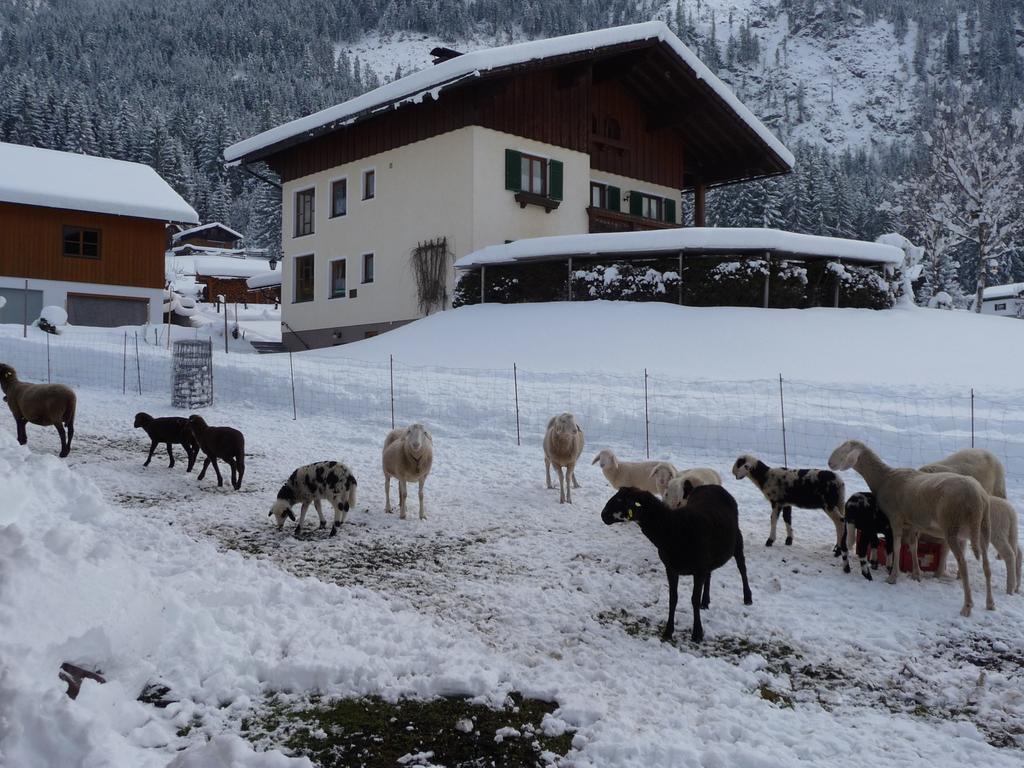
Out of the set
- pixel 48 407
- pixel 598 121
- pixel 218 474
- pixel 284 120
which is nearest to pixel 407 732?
pixel 218 474

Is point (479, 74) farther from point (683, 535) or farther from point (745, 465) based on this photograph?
point (683, 535)

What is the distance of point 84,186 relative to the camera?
30859 mm

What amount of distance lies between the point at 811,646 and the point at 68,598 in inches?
196

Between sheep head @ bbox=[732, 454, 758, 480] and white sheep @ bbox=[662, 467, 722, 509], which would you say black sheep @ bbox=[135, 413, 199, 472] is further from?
sheep head @ bbox=[732, 454, 758, 480]

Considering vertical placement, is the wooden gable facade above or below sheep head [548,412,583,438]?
above

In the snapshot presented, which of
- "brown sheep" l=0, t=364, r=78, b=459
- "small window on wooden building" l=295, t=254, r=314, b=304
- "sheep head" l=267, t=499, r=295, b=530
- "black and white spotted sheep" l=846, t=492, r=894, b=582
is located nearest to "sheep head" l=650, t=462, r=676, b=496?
"black and white spotted sheep" l=846, t=492, r=894, b=582

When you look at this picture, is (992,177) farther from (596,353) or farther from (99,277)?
(99,277)

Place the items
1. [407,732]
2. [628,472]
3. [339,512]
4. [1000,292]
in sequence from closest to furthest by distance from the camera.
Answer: [407,732]
[339,512]
[628,472]
[1000,292]

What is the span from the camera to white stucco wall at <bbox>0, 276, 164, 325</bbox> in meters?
29.2

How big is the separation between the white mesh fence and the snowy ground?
4.07 metres

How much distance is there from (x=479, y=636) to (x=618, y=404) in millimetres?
9037

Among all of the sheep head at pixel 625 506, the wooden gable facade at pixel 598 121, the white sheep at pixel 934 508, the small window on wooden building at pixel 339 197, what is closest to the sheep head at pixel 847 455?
the white sheep at pixel 934 508

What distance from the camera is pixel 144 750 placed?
12.3 feet

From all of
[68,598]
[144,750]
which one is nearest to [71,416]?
[68,598]
